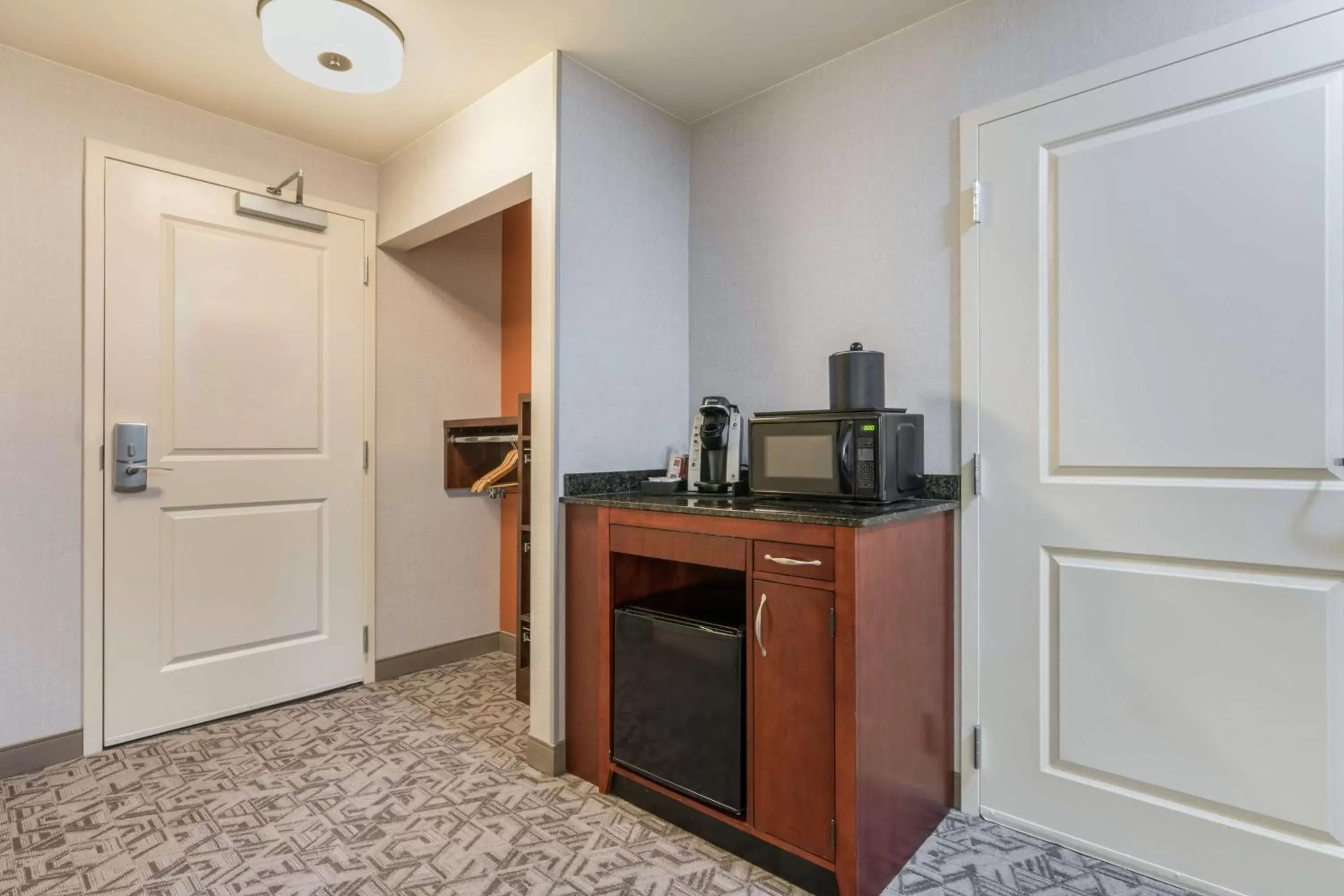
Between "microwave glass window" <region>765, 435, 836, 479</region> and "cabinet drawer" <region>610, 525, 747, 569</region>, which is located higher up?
"microwave glass window" <region>765, 435, 836, 479</region>

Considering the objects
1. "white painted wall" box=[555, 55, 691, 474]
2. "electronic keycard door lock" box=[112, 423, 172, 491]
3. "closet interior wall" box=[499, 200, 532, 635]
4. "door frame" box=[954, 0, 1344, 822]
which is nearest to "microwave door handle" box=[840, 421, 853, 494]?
"door frame" box=[954, 0, 1344, 822]

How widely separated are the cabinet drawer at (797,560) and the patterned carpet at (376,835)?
0.80m

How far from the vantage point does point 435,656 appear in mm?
3336

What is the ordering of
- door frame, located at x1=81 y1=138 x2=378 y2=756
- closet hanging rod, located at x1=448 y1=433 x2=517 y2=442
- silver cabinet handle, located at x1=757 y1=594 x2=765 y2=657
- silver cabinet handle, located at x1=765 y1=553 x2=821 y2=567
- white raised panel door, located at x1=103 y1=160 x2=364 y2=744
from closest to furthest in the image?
silver cabinet handle, located at x1=765 y1=553 x2=821 y2=567, silver cabinet handle, located at x1=757 y1=594 x2=765 y2=657, door frame, located at x1=81 y1=138 x2=378 y2=756, white raised panel door, located at x1=103 y1=160 x2=364 y2=744, closet hanging rod, located at x1=448 y1=433 x2=517 y2=442

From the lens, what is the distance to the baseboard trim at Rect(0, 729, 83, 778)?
222 centimetres

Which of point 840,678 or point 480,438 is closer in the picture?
point 840,678

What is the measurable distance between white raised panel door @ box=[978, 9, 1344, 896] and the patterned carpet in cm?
29

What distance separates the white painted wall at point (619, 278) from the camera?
231 centimetres

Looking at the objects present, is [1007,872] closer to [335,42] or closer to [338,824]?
[338,824]

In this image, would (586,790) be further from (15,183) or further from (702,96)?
(15,183)

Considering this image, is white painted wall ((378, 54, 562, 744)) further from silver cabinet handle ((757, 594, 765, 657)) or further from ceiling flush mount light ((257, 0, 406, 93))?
silver cabinet handle ((757, 594, 765, 657))

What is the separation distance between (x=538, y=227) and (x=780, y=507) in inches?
52.4

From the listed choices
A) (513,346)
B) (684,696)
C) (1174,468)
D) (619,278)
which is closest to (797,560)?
(684,696)

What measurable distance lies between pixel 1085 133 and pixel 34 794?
12.3 ft
